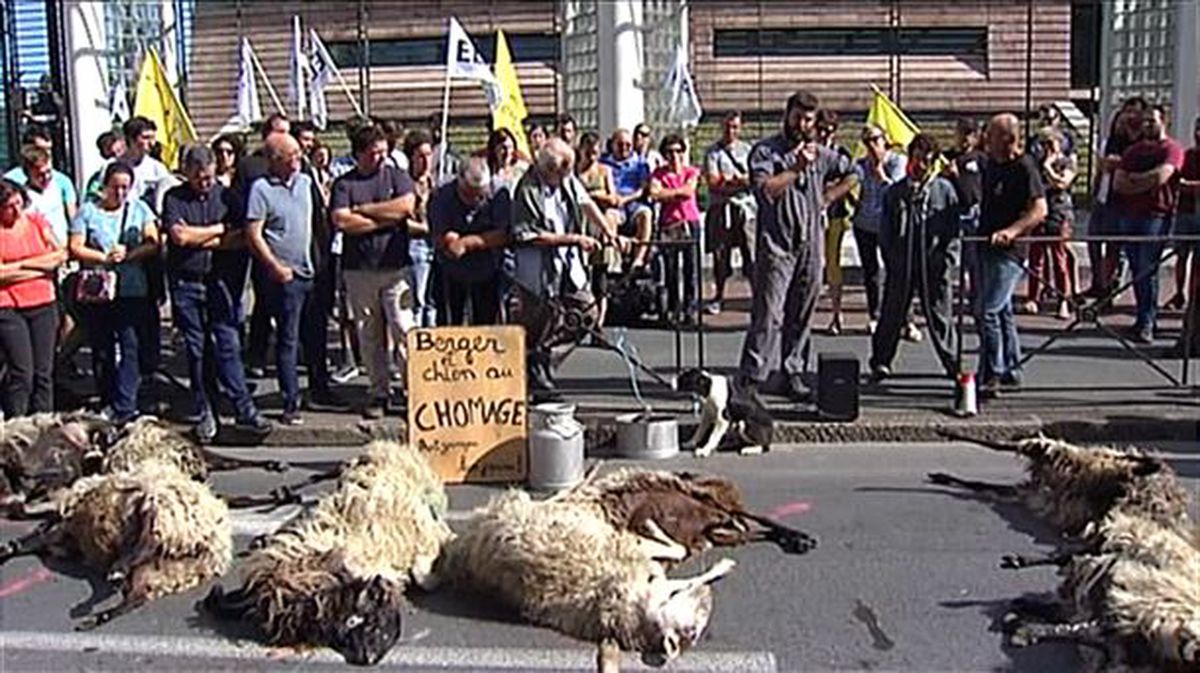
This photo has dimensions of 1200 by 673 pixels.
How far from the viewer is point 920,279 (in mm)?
10422

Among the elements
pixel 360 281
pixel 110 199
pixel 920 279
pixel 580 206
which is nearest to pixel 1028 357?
pixel 920 279

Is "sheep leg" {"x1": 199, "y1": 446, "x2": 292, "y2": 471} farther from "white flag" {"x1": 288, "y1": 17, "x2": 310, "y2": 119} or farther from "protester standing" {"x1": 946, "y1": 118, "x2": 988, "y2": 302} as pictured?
"white flag" {"x1": 288, "y1": 17, "x2": 310, "y2": 119}

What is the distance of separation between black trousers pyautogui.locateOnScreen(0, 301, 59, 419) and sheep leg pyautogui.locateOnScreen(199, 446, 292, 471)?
1.14 meters

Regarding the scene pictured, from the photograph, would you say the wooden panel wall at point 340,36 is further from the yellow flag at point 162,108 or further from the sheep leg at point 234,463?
the sheep leg at point 234,463

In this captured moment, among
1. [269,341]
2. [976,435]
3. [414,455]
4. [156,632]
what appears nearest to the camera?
[156,632]

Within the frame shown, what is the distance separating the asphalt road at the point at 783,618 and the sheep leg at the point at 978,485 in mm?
202

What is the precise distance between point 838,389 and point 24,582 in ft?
16.3

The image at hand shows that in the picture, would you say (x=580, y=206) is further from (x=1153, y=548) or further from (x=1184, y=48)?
(x=1184, y=48)

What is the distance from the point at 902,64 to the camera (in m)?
29.8

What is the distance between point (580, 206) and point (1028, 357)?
335 cm

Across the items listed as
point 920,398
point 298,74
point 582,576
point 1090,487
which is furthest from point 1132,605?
point 298,74

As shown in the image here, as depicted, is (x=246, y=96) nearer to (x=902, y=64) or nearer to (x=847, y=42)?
(x=847, y=42)

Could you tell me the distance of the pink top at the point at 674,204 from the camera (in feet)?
44.3

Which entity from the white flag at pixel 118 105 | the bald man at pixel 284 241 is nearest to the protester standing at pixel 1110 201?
the bald man at pixel 284 241
